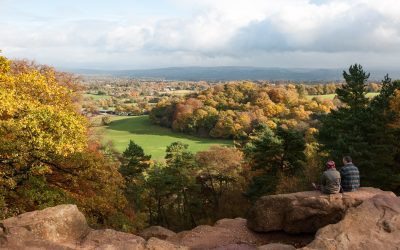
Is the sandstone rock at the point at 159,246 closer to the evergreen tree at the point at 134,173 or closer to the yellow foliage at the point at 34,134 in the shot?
the yellow foliage at the point at 34,134

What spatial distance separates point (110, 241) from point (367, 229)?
33.0ft

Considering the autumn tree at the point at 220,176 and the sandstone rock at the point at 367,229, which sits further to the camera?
the autumn tree at the point at 220,176

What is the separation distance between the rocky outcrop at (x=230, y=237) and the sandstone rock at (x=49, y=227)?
656cm

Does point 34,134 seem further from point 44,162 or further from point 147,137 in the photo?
point 147,137

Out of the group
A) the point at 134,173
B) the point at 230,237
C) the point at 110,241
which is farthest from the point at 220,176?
the point at 110,241

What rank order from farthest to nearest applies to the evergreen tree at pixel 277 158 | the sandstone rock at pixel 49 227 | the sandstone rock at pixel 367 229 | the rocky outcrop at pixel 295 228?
the evergreen tree at pixel 277 158 → the sandstone rock at pixel 49 227 → the rocky outcrop at pixel 295 228 → the sandstone rock at pixel 367 229

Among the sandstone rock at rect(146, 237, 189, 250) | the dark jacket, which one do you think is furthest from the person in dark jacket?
the sandstone rock at rect(146, 237, 189, 250)

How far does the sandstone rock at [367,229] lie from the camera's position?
42.7ft

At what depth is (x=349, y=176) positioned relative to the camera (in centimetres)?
1850

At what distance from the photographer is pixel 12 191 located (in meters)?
18.5

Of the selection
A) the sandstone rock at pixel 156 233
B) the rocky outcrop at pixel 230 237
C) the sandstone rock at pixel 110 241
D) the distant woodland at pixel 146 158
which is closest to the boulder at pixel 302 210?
the rocky outcrop at pixel 230 237

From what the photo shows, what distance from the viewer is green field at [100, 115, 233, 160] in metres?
105

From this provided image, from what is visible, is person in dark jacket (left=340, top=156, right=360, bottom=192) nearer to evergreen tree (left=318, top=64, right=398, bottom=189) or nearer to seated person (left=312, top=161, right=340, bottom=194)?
seated person (left=312, top=161, right=340, bottom=194)

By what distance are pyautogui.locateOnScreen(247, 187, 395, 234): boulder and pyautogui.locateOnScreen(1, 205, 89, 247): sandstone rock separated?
10.2 meters
